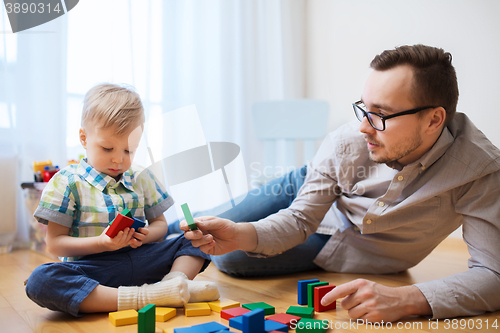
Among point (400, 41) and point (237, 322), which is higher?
point (400, 41)

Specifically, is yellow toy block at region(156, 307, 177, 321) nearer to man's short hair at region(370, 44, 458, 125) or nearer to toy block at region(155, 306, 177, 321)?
toy block at region(155, 306, 177, 321)

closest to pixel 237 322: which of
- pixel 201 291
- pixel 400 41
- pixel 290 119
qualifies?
pixel 201 291

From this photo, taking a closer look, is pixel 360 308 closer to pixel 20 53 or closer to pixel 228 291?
pixel 228 291

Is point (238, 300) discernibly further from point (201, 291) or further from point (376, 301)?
point (376, 301)

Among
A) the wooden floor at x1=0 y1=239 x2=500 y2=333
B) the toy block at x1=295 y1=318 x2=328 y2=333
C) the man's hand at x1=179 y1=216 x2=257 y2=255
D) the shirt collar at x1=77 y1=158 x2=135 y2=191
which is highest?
the shirt collar at x1=77 y1=158 x2=135 y2=191

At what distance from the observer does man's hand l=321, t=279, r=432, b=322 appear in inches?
35.0

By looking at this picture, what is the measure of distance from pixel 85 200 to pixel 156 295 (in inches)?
12.4

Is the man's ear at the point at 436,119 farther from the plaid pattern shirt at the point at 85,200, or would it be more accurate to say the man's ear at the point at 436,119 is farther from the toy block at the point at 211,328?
the plaid pattern shirt at the point at 85,200

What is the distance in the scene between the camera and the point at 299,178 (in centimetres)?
158

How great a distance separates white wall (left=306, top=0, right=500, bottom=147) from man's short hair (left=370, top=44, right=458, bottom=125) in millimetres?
1220

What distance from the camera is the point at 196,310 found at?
0.96 meters

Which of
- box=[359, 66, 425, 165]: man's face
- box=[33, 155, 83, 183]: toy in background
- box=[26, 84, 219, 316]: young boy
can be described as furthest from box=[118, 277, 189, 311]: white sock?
box=[33, 155, 83, 183]: toy in background

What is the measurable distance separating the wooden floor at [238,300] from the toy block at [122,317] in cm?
1

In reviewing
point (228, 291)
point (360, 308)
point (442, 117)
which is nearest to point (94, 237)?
point (228, 291)
